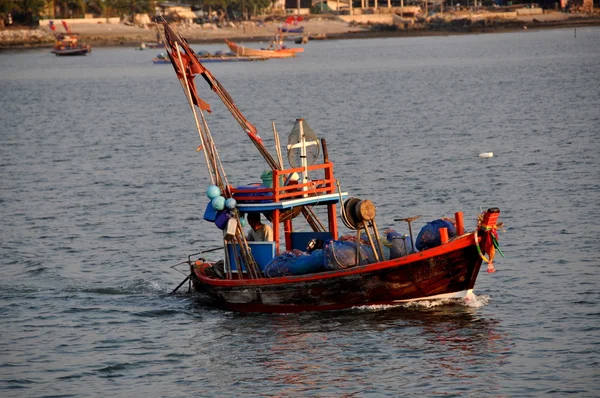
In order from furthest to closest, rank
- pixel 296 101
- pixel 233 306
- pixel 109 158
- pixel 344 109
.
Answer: pixel 296 101 → pixel 344 109 → pixel 109 158 → pixel 233 306

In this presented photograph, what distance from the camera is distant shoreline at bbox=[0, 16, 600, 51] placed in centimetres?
17525

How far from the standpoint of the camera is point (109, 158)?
158 feet

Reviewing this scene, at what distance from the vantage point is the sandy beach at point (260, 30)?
578 ft

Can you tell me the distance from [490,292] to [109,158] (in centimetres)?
2848

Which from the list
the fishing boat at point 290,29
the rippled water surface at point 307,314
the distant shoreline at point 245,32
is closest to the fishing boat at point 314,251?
the rippled water surface at point 307,314

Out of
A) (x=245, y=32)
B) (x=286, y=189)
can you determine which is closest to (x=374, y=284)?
(x=286, y=189)

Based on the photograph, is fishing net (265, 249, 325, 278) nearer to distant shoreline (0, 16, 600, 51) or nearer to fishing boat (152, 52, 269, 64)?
fishing boat (152, 52, 269, 64)

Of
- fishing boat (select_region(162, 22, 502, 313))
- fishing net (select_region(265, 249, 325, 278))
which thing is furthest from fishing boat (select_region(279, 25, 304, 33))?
fishing net (select_region(265, 249, 325, 278))

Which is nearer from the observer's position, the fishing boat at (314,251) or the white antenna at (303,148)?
the fishing boat at (314,251)

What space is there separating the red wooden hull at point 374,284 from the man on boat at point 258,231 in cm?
111

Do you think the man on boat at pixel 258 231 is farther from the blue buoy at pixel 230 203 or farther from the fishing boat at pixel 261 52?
the fishing boat at pixel 261 52

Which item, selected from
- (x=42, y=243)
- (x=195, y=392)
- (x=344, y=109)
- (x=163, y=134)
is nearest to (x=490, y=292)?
(x=195, y=392)

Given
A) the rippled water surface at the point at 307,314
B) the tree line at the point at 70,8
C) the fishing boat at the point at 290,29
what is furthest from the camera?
the fishing boat at the point at 290,29

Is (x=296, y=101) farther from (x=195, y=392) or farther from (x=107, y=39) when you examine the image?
(x=107, y=39)
